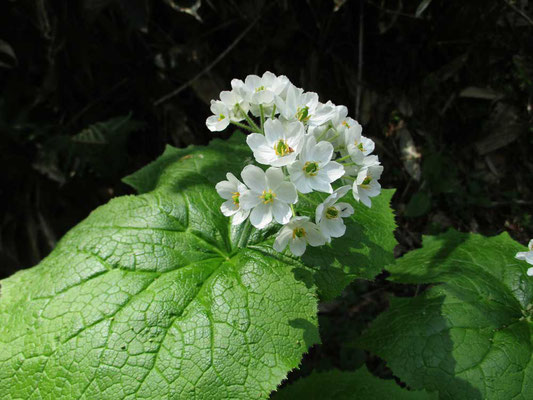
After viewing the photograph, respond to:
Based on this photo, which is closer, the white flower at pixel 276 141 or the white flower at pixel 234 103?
the white flower at pixel 276 141

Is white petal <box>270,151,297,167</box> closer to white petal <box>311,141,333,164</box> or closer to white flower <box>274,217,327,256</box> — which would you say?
white petal <box>311,141,333,164</box>

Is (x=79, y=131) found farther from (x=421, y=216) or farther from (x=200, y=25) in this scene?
(x=421, y=216)

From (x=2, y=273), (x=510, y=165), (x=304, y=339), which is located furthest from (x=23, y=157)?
(x=510, y=165)

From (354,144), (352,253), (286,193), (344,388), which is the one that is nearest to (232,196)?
(286,193)

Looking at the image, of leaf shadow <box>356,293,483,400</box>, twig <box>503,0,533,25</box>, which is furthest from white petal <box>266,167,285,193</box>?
twig <box>503,0,533,25</box>

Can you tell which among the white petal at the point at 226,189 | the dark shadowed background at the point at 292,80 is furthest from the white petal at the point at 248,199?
the dark shadowed background at the point at 292,80

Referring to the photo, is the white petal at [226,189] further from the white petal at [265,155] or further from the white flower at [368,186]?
the white flower at [368,186]
